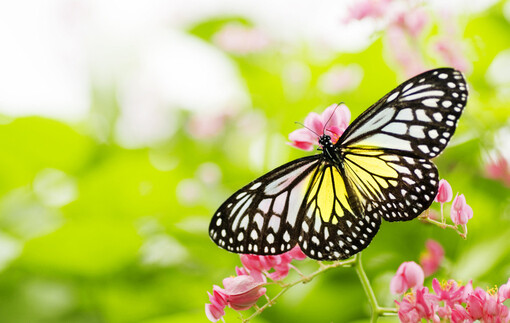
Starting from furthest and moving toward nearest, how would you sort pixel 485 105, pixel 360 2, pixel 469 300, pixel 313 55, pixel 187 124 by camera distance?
pixel 187 124 < pixel 313 55 < pixel 485 105 < pixel 360 2 < pixel 469 300

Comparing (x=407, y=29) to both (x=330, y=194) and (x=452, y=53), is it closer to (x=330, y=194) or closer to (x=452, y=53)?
(x=452, y=53)

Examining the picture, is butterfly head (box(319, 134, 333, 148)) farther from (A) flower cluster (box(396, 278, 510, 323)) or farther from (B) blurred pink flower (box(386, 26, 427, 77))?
(B) blurred pink flower (box(386, 26, 427, 77))

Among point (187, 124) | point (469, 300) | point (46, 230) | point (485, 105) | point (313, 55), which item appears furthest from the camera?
point (187, 124)

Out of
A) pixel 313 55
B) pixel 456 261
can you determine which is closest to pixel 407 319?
pixel 456 261

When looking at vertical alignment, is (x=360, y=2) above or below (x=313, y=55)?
below

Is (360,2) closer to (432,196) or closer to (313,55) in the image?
(432,196)

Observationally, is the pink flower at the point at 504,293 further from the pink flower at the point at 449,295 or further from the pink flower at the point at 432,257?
the pink flower at the point at 432,257

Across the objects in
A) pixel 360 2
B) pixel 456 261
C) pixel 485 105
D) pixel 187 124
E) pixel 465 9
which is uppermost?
pixel 187 124
